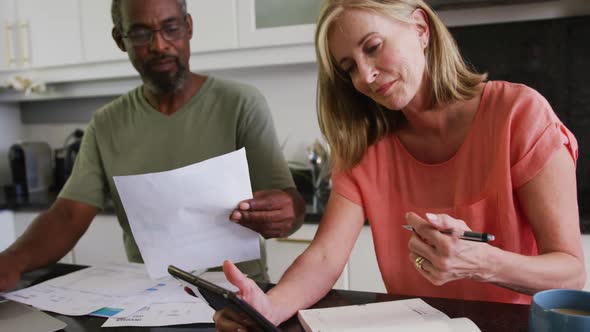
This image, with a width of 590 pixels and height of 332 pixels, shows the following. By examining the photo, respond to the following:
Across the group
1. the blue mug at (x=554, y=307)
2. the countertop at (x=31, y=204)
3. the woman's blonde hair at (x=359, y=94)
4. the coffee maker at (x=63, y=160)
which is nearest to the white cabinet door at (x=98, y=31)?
the coffee maker at (x=63, y=160)

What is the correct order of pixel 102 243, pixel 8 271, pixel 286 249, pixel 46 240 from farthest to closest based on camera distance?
1. pixel 102 243
2. pixel 286 249
3. pixel 46 240
4. pixel 8 271

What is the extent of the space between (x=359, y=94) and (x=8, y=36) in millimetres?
1964

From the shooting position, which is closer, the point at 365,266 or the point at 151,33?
the point at 151,33

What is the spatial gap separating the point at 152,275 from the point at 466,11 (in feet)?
5.03

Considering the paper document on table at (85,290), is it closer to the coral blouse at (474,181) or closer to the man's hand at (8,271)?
the man's hand at (8,271)

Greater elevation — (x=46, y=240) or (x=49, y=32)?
(x=49, y=32)

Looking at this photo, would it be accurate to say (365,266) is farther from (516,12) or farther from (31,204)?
(31,204)

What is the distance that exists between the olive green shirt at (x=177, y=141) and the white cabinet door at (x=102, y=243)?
749mm

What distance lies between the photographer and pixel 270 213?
1.04 m

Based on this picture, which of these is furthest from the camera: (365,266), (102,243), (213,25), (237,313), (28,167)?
(28,167)

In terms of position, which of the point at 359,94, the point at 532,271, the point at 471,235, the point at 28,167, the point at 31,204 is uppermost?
the point at 359,94

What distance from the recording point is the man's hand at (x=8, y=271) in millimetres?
1068

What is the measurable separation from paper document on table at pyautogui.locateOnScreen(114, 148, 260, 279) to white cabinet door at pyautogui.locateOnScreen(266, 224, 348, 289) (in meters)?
0.88

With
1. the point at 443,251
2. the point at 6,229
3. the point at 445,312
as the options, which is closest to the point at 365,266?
the point at 445,312
